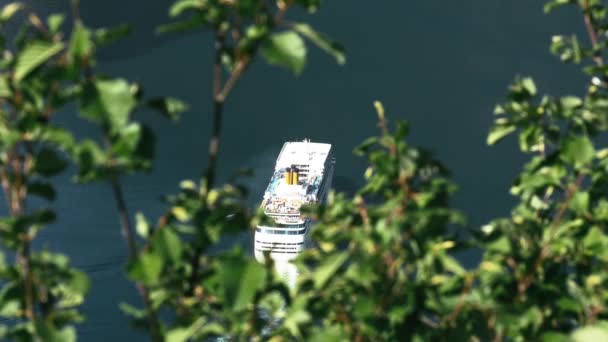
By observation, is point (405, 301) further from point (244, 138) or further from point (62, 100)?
point (244, 138)

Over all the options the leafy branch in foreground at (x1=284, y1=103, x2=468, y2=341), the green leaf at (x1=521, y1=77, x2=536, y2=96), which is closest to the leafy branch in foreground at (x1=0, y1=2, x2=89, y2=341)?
the leafy branch in foreground at (x1=284, y1=103, x2=468, y2=341)

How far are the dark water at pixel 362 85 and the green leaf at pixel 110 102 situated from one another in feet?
88.7

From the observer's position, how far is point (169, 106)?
1634 mm

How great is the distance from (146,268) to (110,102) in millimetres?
268

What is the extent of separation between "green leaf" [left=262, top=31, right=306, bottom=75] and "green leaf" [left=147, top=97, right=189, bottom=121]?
6.9 inches

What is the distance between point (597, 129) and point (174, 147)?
28.2 metres

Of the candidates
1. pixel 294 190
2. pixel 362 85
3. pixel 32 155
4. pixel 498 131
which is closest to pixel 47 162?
pixel 32 155

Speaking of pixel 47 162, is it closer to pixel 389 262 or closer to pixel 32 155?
pixel 32 155

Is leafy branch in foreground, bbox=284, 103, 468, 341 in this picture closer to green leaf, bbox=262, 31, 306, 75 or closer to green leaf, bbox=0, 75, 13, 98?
green leaf, bbox=262, 31, 306, 75

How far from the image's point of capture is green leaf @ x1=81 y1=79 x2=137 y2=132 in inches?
57.3

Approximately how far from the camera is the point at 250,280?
1.55 meters

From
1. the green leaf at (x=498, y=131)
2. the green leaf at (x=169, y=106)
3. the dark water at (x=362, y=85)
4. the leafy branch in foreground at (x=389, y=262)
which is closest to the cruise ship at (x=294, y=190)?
the dark water at (x=362, y=85)

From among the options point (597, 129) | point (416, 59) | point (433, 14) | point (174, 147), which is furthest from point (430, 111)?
point (597, 129)

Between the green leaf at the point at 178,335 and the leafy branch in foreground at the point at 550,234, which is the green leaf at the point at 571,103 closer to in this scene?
the leafy branch in foreground at the point at 550,234
